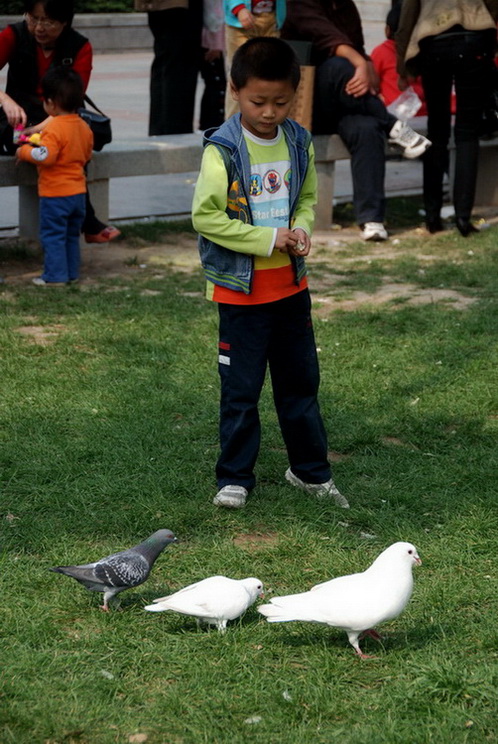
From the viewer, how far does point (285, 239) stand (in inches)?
157

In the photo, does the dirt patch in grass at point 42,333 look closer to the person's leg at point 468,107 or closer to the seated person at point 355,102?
the seated person at point 355,102

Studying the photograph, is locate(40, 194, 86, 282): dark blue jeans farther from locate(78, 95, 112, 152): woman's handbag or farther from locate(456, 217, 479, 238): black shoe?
locate(456, 217, 479, 238): black shoe

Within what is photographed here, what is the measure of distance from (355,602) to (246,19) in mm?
5906

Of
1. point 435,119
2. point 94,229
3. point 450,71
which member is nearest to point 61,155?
point 94,229

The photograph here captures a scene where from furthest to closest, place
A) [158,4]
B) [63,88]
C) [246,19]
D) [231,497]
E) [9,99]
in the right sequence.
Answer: [158,4] < [246,19] < [9,99] < [63,88] < [231,497]

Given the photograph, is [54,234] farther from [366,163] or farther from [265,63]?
[265,63]

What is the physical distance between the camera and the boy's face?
389 cm

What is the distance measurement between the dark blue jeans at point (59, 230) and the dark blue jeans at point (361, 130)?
8.11 ft

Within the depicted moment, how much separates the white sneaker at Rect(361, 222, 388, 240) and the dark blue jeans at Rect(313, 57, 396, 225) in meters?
0.06

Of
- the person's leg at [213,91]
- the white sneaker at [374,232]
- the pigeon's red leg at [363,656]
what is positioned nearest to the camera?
the pigeon's red leg at [363,656]

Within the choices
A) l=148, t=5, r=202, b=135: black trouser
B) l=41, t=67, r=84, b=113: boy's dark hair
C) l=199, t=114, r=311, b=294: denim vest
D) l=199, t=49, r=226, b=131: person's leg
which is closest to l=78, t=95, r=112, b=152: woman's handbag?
l=41, t=67, r=84, b=113: boy's dark hair

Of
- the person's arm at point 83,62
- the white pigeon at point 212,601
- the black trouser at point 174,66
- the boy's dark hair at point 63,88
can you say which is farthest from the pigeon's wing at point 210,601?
the black trouser at point 174,66

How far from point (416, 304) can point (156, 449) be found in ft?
9.29

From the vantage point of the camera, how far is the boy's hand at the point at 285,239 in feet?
13.1
